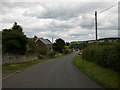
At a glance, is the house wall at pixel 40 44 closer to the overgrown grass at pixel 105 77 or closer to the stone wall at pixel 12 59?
the stone wall at pixel 12 59

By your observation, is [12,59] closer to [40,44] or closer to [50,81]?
[50,81]

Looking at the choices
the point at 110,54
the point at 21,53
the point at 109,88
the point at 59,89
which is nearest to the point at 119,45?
the point at 110,54

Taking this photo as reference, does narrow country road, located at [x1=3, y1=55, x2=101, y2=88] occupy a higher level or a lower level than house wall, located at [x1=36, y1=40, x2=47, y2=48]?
lower

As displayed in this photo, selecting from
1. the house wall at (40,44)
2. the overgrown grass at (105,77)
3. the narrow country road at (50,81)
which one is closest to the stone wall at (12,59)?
the narrow country road at (50,81)

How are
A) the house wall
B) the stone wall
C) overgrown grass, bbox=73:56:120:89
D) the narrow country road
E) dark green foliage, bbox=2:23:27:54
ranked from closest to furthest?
overgrown grass, bbox=73:56:120:89, the narrow country road, the stone wall, dark green foliage, bbox=2:23:27:54, the house wall

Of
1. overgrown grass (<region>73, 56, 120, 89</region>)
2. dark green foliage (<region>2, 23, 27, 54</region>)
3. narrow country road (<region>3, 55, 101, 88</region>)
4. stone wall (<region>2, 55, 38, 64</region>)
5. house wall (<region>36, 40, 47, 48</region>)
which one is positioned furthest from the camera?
house wall (<region>36, 40, 47, 48</region>)

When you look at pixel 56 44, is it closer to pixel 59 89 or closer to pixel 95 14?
pixel 95 14

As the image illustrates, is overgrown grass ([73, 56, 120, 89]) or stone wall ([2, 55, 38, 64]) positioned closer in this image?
→ overgrown grass ([73, 56, 120, 89])

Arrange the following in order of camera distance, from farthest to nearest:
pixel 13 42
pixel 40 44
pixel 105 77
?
pixel 40 44 → pixel 13 42 → pixel 105 77

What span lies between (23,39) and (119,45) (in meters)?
23.2

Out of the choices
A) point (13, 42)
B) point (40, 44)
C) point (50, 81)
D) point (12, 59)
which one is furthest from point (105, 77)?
point (40, 44)

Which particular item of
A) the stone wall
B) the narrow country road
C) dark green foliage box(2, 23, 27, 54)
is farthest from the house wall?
the narrow country road

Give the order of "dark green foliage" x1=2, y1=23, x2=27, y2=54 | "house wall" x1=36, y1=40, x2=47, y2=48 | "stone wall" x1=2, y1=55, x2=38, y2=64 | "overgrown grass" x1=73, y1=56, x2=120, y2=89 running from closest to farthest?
1. "overgrown grass" x1=73, y1=56, x2=120, y2=89
2. "stone wall" x1=2, y1=55, x2=38, y2=64
3. "dark green foliage" x1=2, y1=23, x2=27, y2=54
4. "house wall" x1=36, y1=40, x2=47, y2=48

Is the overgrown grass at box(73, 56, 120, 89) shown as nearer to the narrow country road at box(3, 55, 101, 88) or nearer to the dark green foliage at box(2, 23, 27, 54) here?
the narrow country road at box(3, 55, 101, 88)
